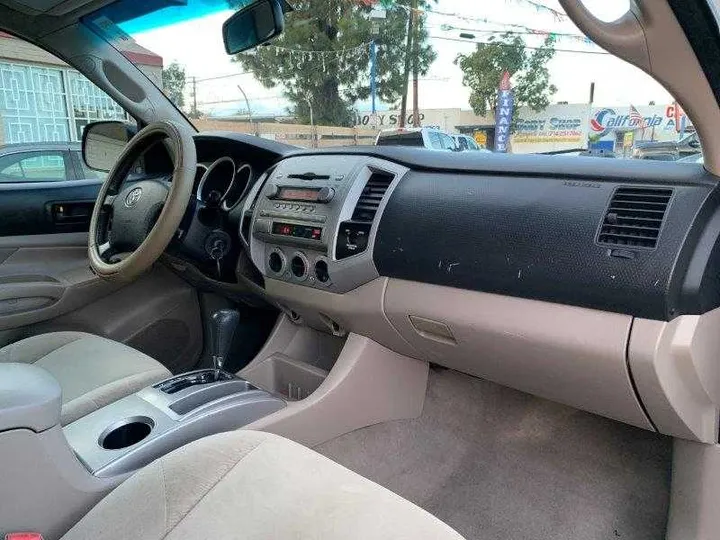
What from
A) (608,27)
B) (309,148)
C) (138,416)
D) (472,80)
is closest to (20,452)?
(138,416)

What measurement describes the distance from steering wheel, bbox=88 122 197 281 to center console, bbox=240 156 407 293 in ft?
0.91

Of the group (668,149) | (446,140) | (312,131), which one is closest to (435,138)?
(446,140)

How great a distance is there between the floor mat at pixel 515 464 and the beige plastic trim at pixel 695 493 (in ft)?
0.60

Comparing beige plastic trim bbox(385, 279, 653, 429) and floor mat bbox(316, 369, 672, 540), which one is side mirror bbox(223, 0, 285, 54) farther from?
floor mat bbox(316, 369, 672, 540)

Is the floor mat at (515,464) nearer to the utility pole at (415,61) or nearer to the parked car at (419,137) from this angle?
the parked car at (419,137)

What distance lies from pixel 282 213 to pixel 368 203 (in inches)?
12.1

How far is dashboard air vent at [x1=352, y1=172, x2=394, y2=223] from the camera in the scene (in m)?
1.62

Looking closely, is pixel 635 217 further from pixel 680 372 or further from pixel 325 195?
pixel 325 195

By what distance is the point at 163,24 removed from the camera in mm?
2246

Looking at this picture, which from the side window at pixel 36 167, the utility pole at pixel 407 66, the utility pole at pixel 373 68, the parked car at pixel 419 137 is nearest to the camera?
the parked car at pixel 419 137

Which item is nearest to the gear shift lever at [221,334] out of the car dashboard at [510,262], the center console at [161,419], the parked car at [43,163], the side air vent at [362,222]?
the car dashboard at [510,262]

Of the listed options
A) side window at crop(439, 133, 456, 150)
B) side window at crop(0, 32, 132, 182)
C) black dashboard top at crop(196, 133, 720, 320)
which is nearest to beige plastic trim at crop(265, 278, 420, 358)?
black dashboard top at crop(196, 133, 720, 320)

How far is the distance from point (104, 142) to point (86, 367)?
1.20m

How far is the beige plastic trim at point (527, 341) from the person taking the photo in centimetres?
122
